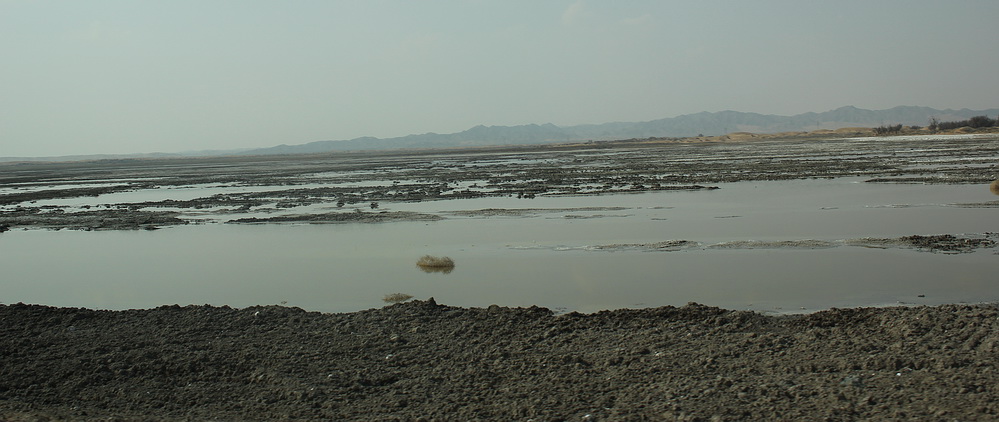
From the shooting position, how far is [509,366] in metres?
7.50

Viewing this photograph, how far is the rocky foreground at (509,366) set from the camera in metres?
6.27

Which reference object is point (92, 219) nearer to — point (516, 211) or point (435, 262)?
point (516, 211)

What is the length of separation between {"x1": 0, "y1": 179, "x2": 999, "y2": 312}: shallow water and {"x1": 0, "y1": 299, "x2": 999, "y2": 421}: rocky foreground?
190cm

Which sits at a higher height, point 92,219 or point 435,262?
point 435,262

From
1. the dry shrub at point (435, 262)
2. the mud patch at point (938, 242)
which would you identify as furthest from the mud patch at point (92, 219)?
the mud patch at point (938, 242)

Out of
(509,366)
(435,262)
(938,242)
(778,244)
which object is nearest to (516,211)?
(435,262)

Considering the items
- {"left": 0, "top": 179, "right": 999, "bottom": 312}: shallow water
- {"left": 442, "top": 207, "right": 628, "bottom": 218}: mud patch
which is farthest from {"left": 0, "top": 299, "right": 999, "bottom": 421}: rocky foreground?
{"left": 442, "top": 207, "right": 628, "bottom": 218}: mud patch

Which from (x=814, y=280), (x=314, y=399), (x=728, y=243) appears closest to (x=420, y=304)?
(x=314, y=399)

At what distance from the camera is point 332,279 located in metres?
14.0

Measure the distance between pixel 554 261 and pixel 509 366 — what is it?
732cm

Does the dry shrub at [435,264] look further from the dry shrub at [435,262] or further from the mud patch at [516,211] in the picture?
the mud patch at [516,211]

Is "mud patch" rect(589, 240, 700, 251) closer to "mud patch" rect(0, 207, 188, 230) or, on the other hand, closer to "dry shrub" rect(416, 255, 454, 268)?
"dry shrub" rect(416, 255, 454, 268)

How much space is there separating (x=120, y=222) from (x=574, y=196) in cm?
1553

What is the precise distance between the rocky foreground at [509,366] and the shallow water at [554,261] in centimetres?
190
